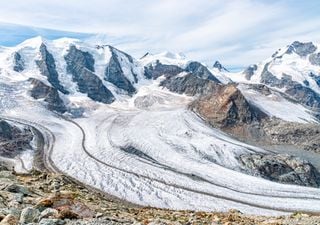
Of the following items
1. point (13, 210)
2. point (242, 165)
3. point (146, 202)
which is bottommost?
point (242, 165)

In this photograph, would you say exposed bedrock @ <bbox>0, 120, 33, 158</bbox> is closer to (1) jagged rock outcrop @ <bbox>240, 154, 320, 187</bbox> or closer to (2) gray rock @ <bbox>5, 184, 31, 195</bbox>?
(1) jagged rock outcrop @ <bbox>240, 154, 320, 187</bbox>

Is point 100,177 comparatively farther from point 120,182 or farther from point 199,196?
point 199,196

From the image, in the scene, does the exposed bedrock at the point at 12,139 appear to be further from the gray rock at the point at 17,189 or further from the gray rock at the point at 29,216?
the gray rock at the point at 29,216

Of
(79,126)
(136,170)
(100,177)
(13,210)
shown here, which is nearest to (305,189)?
(136,170)

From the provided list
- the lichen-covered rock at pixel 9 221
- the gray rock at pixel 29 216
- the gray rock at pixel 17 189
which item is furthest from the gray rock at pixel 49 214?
the gray rock at pixel 17 189

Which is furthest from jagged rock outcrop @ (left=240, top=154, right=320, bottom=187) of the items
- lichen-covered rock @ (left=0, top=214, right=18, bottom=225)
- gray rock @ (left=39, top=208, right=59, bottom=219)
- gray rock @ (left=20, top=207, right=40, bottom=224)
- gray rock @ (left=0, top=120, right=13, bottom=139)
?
lichen-covered rock @ (left=0, top=214, right=18, bottom=225)

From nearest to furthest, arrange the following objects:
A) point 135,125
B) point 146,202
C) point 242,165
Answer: point 146,202
point 242,165
point 135,125
